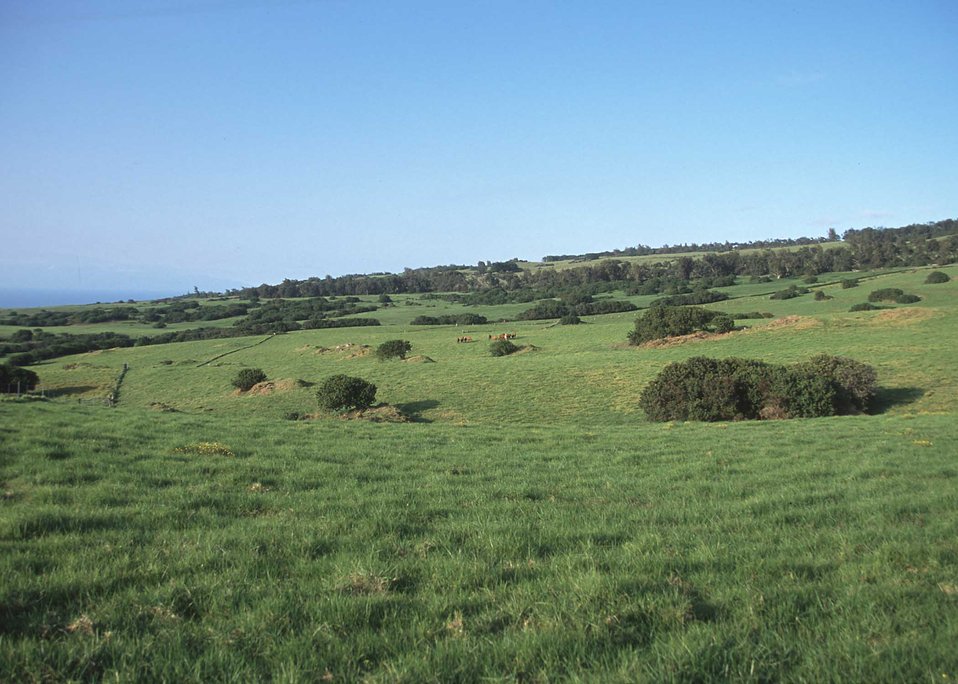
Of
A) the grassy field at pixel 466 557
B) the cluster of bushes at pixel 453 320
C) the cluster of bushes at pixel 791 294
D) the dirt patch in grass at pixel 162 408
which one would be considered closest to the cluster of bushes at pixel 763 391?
the grassy field at pixel 466 557

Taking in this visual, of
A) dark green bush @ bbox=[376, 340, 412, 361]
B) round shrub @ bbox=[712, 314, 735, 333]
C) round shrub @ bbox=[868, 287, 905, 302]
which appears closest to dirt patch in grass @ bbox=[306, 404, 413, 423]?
dark green bush @ bbox=[376, 340, 412, 361]

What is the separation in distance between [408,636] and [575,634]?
46.7 inches

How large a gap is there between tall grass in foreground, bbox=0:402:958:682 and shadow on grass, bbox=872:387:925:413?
19.9 metres

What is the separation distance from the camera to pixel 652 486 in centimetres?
990

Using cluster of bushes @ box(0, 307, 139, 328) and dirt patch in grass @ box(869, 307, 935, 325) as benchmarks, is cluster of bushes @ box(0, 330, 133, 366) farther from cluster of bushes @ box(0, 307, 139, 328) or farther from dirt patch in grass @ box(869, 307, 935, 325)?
dirt patch in grass @ box(869, 307, 935, 325)

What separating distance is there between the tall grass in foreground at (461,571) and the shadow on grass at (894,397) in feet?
65.2

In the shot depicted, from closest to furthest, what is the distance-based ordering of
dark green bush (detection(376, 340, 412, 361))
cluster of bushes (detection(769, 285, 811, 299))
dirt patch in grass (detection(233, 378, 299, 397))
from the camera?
dirt patch in grass (detection(233, 378, 299, 397))
dark green bush (detection(376, 340, 412, 361))
cluster of bushes (detection(769, 285, 811, 299))

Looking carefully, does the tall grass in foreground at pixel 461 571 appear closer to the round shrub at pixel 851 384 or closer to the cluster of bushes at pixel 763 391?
the cluster of bushes at pixel 763 391

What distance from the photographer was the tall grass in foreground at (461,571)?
12.7 ft

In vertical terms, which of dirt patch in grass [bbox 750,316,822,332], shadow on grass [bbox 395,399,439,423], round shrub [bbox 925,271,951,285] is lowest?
shadow on grass [bbox 395,399,439,423]

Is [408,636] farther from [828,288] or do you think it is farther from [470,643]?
[828,288]

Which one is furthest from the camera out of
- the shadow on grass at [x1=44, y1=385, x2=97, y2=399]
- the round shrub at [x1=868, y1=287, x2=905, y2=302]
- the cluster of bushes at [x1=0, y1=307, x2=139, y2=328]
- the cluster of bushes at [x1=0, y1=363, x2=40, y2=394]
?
the cluster of bushes at [x1=0, y1=307, x2=139, y2=328]

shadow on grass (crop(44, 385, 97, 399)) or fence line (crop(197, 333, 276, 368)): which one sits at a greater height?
fence line (crop(197, 333, 276, 368))

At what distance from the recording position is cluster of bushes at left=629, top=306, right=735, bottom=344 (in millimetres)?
51938
